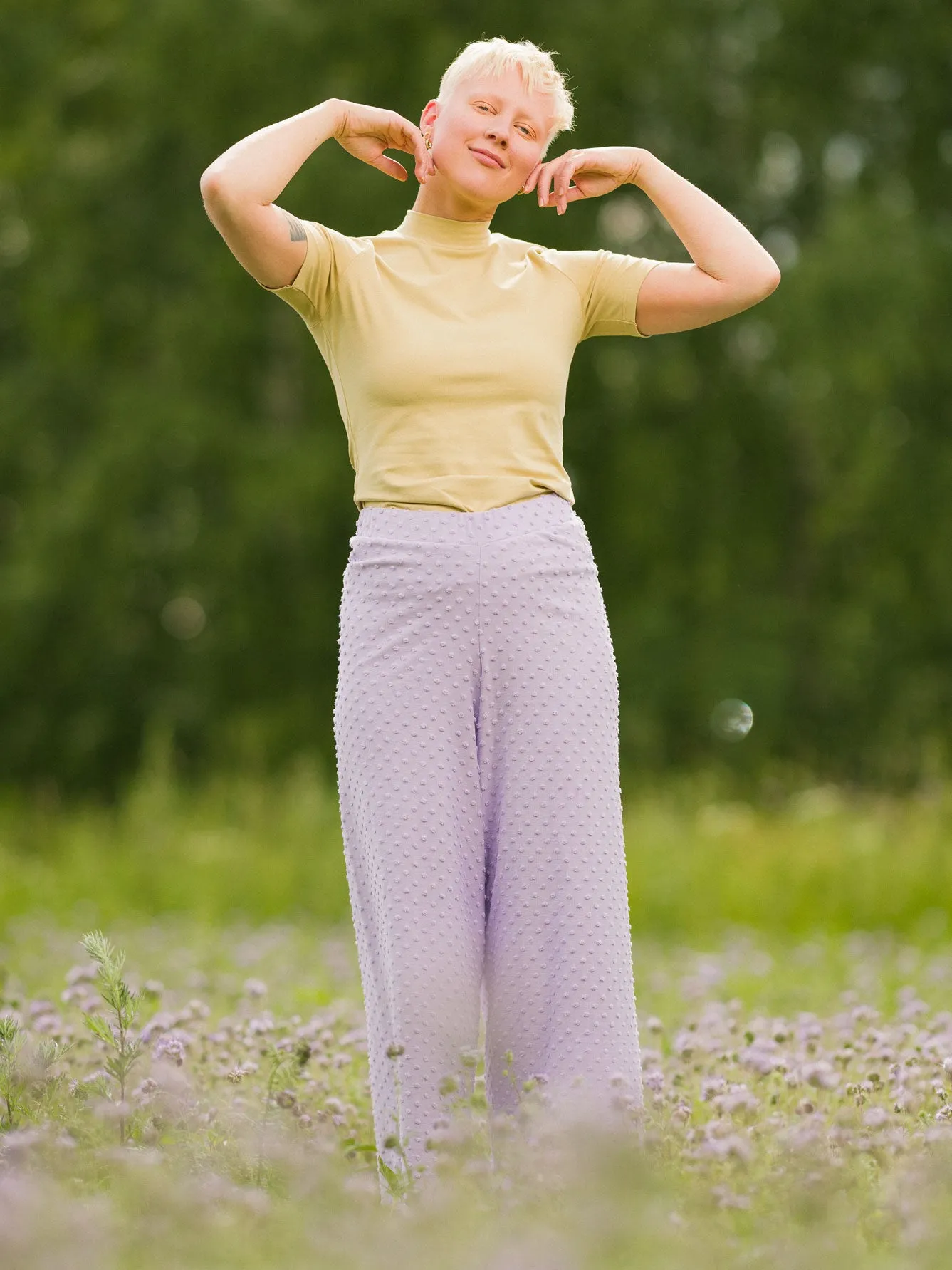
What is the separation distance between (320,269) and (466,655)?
28.4 inches

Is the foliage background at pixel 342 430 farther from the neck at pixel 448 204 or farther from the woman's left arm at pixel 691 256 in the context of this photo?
the neck at pixel 448 204

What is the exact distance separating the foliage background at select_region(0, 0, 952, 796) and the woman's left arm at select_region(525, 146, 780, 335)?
39.5ft

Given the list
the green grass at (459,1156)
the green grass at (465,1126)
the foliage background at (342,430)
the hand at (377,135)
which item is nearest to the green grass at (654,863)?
the green grass at (465,1126)

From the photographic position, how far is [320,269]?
311 centimetres

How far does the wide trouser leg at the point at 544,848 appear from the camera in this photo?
304cm

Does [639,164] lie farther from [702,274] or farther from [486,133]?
[486,133]

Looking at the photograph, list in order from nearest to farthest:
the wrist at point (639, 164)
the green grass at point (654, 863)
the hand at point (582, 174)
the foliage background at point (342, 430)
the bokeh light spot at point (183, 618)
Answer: the hand at point (582, 174) → the wrist at point (639, 164) → the green grass at point (654, 863) → the foliage background at point (342, 430) → the bokeh light spot at point (183, 618)

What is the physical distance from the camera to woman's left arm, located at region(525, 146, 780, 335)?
10.8 feet

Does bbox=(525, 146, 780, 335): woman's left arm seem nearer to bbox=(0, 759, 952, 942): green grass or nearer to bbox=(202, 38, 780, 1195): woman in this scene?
bbox=(202, 38, 780, 1195): woman

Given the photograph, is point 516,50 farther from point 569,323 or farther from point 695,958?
point 695,958

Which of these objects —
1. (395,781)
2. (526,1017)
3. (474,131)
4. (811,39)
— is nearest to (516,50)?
(474,131)

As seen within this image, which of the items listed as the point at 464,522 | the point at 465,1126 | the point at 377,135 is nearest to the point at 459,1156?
the point at 465,1126

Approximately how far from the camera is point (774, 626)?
16703 millimetres

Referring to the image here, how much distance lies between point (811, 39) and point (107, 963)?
53.3ft
